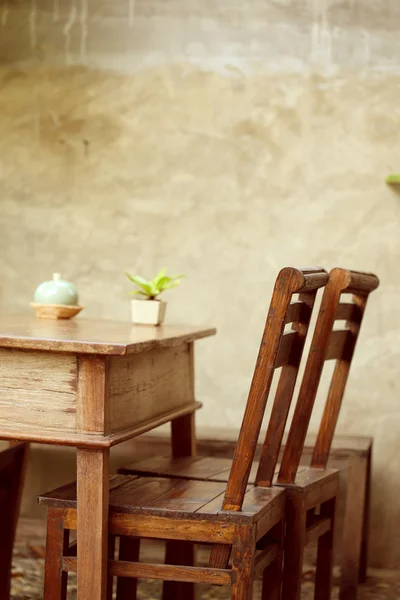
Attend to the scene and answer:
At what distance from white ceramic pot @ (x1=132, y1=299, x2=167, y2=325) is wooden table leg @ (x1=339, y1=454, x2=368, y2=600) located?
1.12m

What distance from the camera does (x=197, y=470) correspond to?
2.80 metres

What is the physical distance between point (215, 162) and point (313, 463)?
1.68 m

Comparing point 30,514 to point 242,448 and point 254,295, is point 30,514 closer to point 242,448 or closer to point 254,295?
point 254,295

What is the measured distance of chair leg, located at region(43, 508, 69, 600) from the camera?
2.29 meters

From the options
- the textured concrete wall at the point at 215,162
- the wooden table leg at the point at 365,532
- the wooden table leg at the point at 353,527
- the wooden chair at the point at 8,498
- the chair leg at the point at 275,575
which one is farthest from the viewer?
the textured concrete wall at the point at 215,162

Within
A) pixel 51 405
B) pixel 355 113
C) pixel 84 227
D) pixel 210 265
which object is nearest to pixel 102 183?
pixel 84 227

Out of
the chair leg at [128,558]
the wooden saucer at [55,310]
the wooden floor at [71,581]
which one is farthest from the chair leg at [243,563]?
the wooden floor at [71,581]

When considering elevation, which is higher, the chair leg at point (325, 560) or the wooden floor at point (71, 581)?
the chair leg at point (325, 560)

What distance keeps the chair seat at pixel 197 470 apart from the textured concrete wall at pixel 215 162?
48.1 inches

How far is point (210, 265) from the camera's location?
4188 mm

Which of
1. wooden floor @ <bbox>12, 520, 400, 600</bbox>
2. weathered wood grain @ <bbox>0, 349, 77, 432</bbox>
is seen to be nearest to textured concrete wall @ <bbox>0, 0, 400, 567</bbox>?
wooden floor @ <bbox>12, 520, 400, 600</bbox>

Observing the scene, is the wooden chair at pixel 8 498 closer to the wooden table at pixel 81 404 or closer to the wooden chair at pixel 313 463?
the wooden chair at pixel 313 463

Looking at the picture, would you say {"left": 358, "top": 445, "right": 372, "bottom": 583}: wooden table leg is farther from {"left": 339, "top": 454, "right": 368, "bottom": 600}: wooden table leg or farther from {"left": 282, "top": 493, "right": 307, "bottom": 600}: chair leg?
{"left": 282, "top": 493, "right": 307, "bottom": 600}: chair leg

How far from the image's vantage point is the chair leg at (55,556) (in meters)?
2.29
